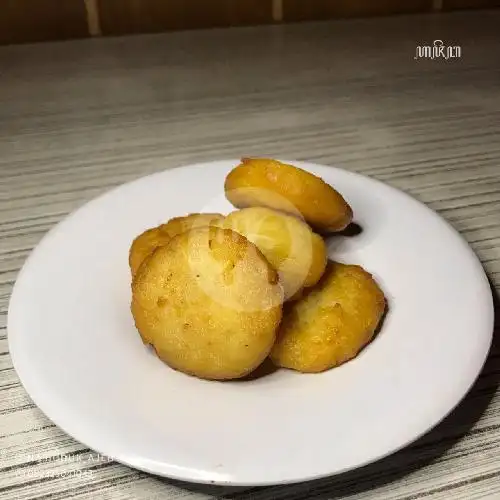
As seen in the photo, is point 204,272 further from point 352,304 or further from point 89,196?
point 89,196

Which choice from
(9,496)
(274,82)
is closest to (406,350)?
(9,496)

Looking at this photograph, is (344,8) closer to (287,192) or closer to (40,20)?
(40,20)

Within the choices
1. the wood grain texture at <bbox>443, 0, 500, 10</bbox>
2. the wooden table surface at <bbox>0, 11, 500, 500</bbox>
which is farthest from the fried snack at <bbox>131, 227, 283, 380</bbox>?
the wood grain texture at <bbox>443, 0, 500, 10</bbox>

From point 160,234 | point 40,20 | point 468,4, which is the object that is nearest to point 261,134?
point 160,234

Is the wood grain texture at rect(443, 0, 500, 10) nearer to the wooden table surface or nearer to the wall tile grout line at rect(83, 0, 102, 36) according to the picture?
the wooden table surface

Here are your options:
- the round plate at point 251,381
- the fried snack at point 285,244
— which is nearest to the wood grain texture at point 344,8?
the round plate at point 251,381

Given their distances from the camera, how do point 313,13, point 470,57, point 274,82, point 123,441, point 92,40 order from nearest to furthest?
point 123,441 → point 274,82 → point 470,57 → point 92,40 → point 313,13
